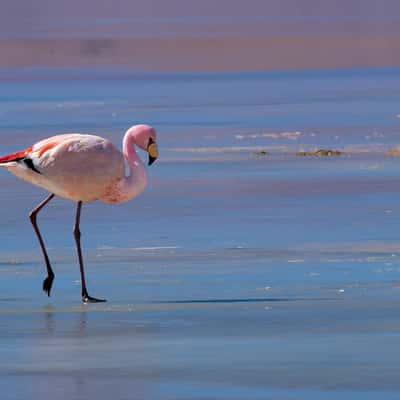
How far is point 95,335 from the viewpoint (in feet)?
31.5

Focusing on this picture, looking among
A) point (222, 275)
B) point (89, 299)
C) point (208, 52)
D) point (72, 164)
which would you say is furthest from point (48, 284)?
point (208, 52)

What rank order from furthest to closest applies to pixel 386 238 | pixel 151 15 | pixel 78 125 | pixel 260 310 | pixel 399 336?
pixel 151 15 → pixel 78 125 → pixel 386 238 → pixel 260 310 → pixel 399 336

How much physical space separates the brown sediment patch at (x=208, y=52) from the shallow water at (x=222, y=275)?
14735 mm

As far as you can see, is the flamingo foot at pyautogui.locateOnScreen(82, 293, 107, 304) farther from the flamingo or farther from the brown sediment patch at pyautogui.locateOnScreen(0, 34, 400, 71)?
the brown sediment patch at pyautogui.locateOnScreen(0, 34, 400, 71)

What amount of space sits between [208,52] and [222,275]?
31011mm

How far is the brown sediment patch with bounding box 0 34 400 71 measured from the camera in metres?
38.4

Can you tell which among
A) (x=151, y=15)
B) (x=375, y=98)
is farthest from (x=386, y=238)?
(x=151, y=15)

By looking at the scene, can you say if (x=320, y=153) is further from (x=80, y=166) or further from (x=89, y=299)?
(x=89, y=299)

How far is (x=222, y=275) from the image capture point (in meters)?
11.8

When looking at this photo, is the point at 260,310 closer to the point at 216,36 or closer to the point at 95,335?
the point at 95,335

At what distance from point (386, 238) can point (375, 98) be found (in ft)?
48.8

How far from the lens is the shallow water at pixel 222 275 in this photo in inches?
333

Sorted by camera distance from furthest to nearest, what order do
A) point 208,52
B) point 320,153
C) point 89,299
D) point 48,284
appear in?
point 208,52 → point 320,153 → point 48,284 → point 89,299

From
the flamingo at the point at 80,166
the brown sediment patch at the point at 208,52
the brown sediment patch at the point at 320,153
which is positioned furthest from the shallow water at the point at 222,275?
the brown sediment patch at the point at 208,52
